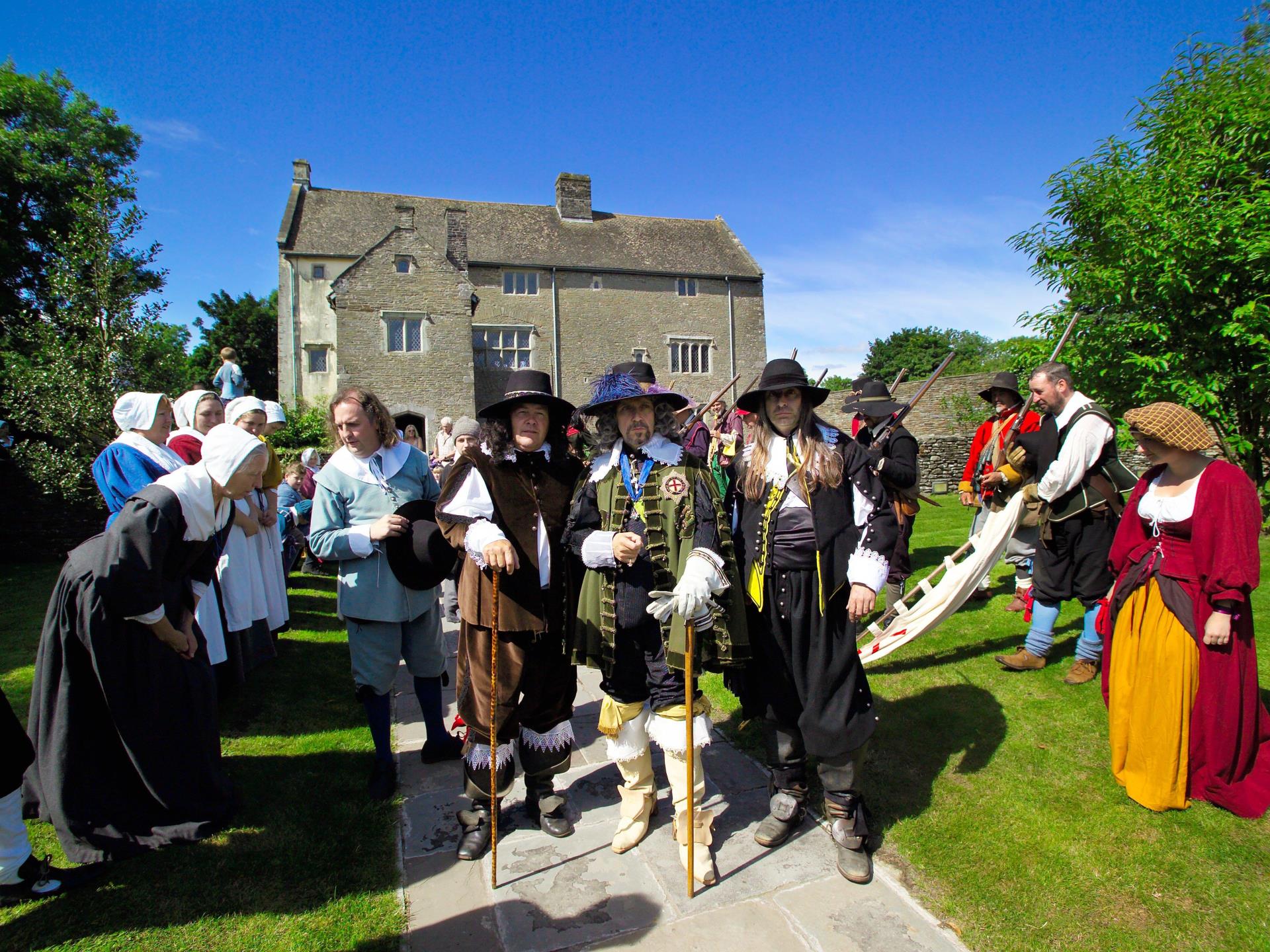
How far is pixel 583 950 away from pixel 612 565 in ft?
4.70

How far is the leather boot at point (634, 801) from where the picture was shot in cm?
307

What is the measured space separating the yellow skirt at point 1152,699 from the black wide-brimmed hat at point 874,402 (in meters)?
3.01

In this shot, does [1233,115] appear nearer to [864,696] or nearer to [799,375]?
[799,375]

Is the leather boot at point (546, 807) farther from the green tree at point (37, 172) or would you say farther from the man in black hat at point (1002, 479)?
the green tree at point (37, 172)

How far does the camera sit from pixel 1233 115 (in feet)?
24.1

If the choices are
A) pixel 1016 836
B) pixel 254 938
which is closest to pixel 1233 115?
pixel 1016 836

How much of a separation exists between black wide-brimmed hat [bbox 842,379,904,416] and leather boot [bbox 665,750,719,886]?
13.8 feet

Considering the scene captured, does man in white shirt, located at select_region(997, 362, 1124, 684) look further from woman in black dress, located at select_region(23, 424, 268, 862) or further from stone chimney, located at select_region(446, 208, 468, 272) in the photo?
stone chimney, located at select_region(446, 208, 468, 272)

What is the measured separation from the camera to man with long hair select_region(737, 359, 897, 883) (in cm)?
296

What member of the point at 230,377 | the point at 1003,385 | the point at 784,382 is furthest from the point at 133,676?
the point at 230,377

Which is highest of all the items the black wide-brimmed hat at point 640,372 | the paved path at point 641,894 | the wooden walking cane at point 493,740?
the black wide-brimmed hat at point 640,372

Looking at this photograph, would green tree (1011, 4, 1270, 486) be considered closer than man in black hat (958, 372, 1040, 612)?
No

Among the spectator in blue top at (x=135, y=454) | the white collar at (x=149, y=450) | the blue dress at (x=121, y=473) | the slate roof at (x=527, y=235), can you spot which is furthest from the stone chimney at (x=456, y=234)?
the blue dress at (x=121, y=473)

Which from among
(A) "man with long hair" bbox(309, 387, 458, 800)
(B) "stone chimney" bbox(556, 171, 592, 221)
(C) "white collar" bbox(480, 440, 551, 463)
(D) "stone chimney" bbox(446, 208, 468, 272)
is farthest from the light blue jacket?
(B) "stone chimney" bbox(556, 171, 592, 221)
